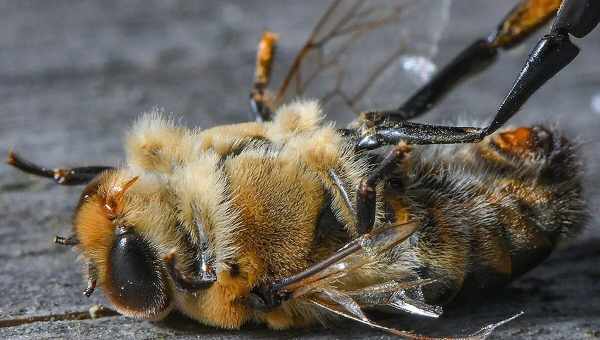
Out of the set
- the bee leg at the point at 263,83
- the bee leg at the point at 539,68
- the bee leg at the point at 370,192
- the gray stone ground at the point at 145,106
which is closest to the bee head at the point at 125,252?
the gray stone ground at the point at 145,106

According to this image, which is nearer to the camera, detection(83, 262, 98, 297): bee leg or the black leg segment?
detection(83, 262, 98, 297): bee leg

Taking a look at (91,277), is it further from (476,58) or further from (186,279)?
(476,58)

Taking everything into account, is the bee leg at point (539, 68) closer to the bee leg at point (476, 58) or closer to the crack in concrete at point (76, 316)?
the bee leg at point (476, 58)

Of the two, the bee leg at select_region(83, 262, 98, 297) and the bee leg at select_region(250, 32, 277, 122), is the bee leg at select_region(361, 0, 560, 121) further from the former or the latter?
the bee leg at select_region(83, 262, 98, 297)

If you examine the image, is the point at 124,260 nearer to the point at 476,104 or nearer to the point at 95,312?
the point at 95,312

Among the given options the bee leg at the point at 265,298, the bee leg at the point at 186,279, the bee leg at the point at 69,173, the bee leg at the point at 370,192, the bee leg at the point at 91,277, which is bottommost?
the bee leg at the point at 265,298

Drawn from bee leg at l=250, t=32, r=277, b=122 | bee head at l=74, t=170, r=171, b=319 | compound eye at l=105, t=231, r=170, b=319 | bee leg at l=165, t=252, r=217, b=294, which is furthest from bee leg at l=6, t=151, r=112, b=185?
bee leg at l=250, t=32, r=277, b=122

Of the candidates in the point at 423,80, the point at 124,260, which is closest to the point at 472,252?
the point at 124,260
